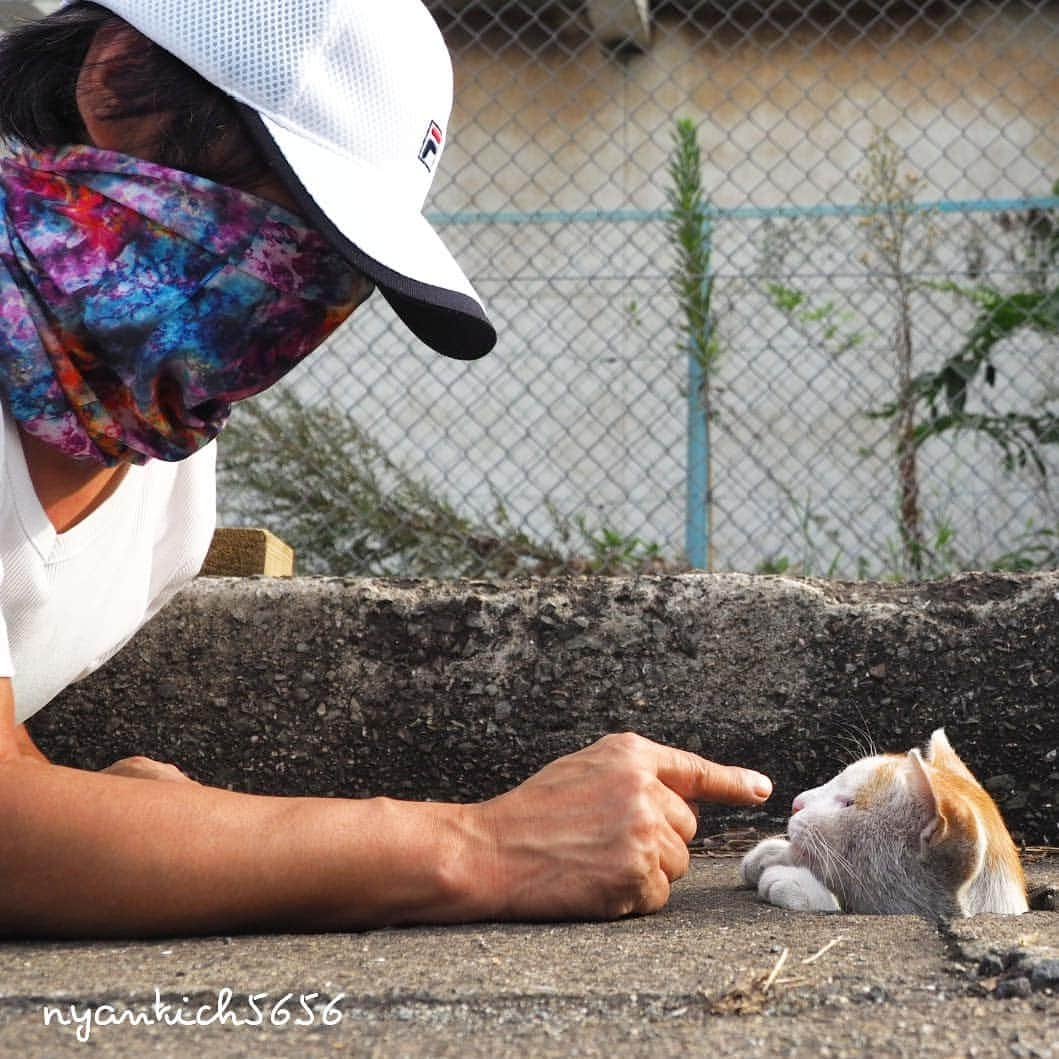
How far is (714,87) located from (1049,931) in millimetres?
5309

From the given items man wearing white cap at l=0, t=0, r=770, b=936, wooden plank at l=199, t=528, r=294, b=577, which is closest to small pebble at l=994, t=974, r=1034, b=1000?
man wearing white cap at l=0, t=0, r=770, b=936

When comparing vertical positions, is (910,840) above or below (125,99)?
below

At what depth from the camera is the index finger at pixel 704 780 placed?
1.63 m

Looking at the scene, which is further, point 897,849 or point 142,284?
point 897,849

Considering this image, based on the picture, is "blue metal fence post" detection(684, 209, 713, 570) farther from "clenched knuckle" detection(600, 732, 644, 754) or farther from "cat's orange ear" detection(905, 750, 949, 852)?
"clenched knuckle" detection(600, 732, 644, 754)

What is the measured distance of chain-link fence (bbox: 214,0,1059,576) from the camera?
4242 millimetres

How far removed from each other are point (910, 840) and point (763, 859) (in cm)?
23

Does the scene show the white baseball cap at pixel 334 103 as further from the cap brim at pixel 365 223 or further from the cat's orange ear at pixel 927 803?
the cat's orange ear at pixel 927 803

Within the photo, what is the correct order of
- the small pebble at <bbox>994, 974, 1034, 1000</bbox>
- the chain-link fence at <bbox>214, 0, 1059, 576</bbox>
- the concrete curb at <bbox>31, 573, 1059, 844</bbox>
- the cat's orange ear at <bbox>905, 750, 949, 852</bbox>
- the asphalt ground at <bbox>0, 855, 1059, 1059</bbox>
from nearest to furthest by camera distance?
1. the asphalt ground at <bbox>0, 855, 1059, 1059</bbox>
2. the small pebble at <bbox>994, 974, 1034, 1000</bbox>
3. the cat's orange ear at <bbox>905, 750, 949, 852</bbox>
4. the concrete curb at <bbox>31, 573, 1059, 844</bbox>
5. the chain-link fence at <bbox>214, 0, 1059, 576</bbox>

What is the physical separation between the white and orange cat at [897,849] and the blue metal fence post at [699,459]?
7.15ft

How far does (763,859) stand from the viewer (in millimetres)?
1913

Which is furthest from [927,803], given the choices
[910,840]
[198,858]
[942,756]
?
[198,858]

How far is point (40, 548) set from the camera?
1.62 m

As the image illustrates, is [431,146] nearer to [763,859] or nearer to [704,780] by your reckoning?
[704,780]
